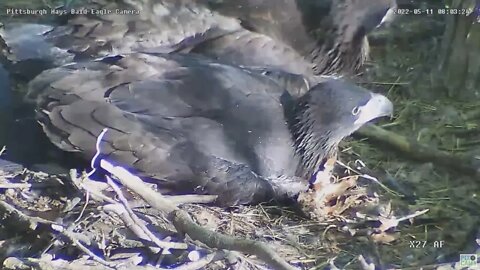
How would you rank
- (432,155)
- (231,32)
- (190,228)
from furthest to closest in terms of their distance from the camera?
(231,32) < (432,155) < (190,228)

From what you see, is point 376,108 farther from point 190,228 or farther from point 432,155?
point 190,228

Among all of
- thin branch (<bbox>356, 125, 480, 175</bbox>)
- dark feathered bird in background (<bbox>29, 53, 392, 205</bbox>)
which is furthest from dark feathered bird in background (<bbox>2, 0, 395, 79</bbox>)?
thin branch (<bbox>356, 125, 480, 175</bbox>)

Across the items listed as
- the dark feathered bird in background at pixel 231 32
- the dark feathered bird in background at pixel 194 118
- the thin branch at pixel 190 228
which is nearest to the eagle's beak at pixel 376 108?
the dark feathered bird in background at pixel 194 118

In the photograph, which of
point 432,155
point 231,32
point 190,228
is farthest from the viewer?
point 231,32

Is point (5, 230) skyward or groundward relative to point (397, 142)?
groundward

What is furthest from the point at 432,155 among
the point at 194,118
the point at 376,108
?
the point at 194,118

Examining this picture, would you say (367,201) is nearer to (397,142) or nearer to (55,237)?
(397,142)

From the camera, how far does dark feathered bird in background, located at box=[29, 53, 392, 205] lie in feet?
5.14

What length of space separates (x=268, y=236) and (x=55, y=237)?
35cm

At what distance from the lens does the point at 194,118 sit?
1605 mm

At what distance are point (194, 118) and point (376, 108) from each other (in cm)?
33

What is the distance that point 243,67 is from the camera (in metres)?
1.79

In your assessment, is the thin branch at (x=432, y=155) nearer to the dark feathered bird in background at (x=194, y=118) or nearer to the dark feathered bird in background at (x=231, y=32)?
the dark feathered bird in background at (x=194, y=118)

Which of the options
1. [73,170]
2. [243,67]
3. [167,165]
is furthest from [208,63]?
[73,170]
